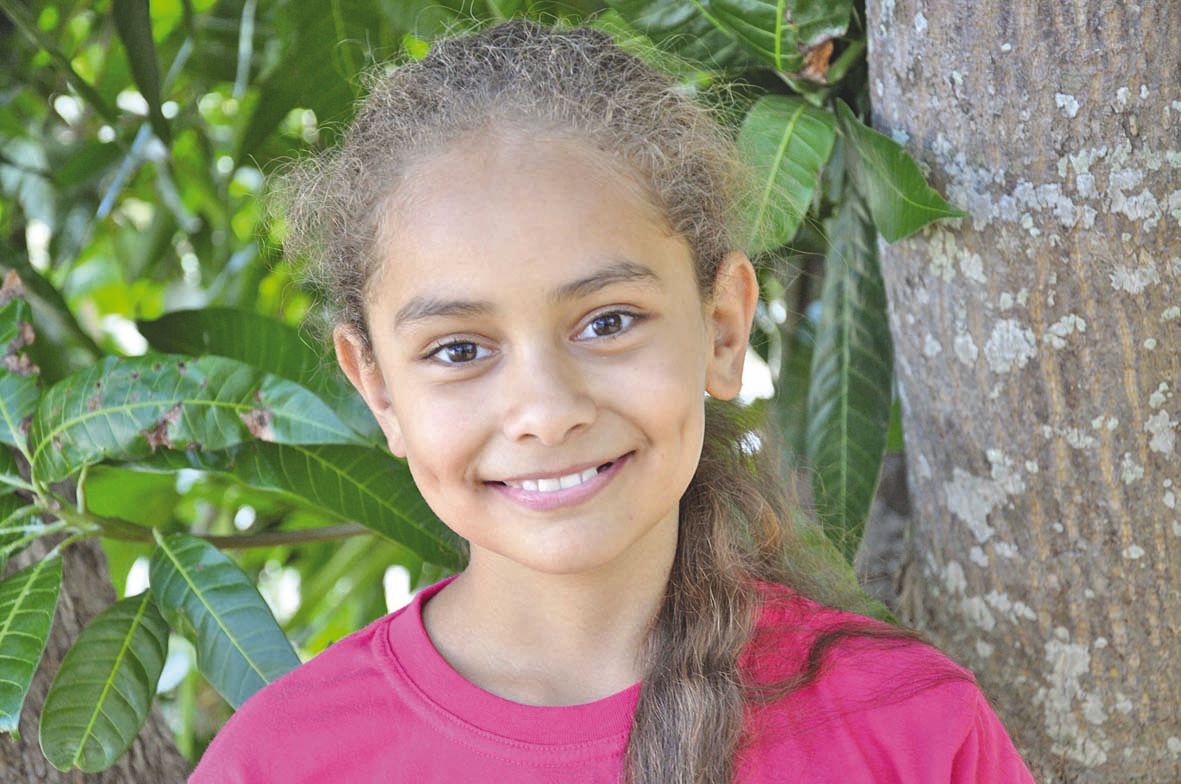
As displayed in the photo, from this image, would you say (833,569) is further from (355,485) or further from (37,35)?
(37,35)

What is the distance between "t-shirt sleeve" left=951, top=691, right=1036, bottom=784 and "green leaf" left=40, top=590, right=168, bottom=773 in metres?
0.87

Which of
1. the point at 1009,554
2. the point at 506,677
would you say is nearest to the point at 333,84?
the point at 506,677

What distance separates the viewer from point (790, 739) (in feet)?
4.14

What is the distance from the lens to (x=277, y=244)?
1.97 m

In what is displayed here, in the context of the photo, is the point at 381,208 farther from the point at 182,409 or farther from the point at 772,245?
the point at 772,245

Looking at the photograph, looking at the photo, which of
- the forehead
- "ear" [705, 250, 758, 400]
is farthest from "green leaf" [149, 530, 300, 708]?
"ear" [705, 250, 758, 400]

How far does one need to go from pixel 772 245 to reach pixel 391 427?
0.51m

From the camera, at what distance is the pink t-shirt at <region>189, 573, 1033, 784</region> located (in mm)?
1243

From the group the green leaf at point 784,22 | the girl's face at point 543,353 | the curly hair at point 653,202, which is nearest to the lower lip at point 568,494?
the girl's face at point 543,353

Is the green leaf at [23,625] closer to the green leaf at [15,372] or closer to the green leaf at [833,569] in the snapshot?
the green leaf at [15,372]

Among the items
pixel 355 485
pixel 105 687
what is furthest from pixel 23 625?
pixel 355 485

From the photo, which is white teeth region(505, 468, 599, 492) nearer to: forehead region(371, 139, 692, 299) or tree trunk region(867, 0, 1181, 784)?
forehead region(371, 139, 692, 299)

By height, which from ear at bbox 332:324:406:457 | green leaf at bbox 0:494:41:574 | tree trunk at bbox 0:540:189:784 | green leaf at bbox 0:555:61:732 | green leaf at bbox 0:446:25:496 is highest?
ear at bbox 332:324:406:457

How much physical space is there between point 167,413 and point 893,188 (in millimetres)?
852
